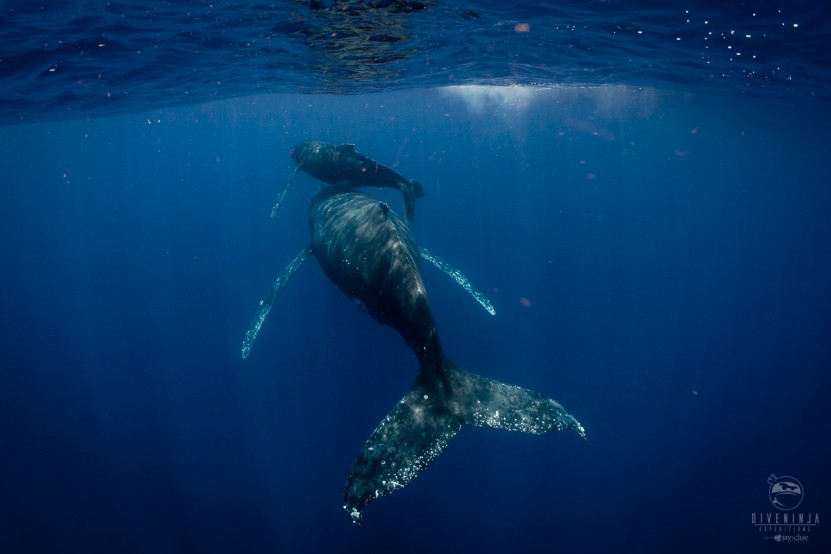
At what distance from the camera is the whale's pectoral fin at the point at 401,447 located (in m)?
5.70

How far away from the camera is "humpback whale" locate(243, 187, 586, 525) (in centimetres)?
602

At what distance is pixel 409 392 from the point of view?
7.25m

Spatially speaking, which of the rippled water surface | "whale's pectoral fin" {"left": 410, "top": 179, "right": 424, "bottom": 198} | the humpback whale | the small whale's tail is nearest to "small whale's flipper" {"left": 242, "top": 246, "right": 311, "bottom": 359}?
the humpback whale

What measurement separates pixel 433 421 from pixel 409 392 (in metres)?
0.68

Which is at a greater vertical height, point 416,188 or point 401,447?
point 416,188

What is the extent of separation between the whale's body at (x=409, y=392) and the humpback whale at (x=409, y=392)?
0.01m

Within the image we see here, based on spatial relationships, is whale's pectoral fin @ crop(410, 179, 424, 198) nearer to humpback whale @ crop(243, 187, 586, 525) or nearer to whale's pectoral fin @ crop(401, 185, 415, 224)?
whale's pectoral fin @ crop(401, 185, 415, 224)

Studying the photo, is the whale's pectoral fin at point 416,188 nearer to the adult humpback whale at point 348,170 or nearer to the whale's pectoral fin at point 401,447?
the adult humpback whale at point 348,170

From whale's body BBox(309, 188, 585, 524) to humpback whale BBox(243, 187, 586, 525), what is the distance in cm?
1

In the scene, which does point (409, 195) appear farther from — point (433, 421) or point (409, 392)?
point (433, 421)

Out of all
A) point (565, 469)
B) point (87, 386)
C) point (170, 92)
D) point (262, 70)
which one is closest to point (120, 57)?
point (262, 70)

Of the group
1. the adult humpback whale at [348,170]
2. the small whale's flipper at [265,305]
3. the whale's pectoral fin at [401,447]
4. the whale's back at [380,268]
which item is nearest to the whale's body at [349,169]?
the adult humpback whale at [348,170]

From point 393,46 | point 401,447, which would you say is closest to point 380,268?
point 401,447

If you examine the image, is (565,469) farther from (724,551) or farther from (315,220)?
(315,220)
